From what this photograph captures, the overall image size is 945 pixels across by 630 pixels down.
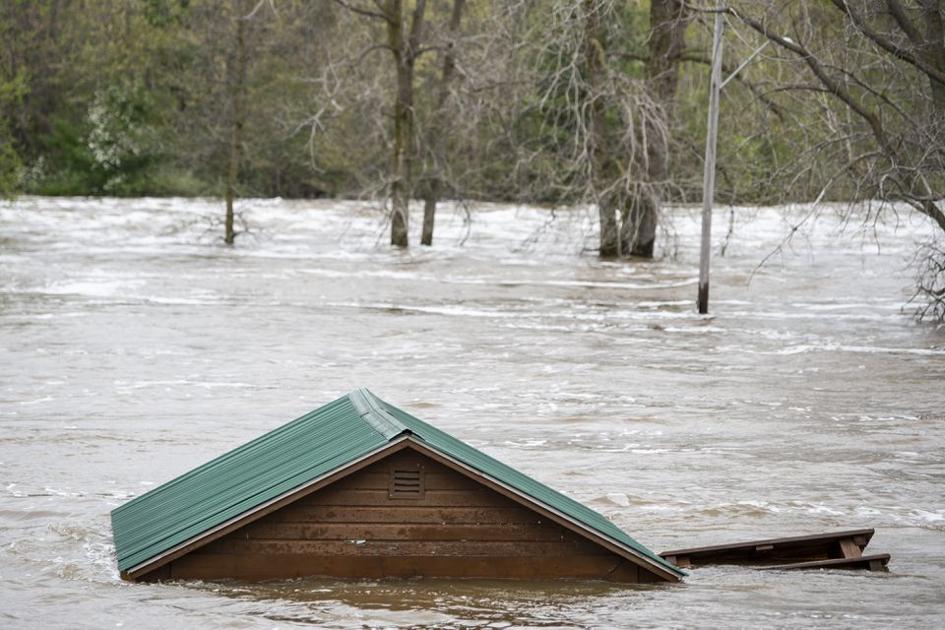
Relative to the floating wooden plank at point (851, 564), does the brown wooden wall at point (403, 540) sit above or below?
above

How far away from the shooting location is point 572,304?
31578 mm

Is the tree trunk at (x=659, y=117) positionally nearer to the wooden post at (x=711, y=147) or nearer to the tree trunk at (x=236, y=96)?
the wooden post at (x=711, y=147)

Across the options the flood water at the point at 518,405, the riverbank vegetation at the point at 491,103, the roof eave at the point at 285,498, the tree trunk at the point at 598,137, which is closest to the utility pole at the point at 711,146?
the riverbank vegetation at the point at 491,103

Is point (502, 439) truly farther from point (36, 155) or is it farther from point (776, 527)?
point (36, 155)

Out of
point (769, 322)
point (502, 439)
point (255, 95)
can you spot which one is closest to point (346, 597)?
point (502, 439)

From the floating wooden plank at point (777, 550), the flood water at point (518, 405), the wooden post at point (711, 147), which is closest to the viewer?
the flood water at point (518, 405)

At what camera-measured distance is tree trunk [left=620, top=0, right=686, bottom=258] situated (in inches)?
1457

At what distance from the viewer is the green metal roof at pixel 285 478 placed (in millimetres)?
9609

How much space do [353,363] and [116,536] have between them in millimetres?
11716

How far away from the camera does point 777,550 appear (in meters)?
10.8

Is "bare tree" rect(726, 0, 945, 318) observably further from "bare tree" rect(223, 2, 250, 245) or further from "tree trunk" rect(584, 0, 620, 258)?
"bare tree" rect(223, 2, 250, 245)

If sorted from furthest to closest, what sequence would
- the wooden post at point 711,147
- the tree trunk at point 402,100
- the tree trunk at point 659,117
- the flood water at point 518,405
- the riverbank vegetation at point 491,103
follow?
the tree trunk at point 402,100, the tree trunk at point 659,117, the wooden post at point 711,147, the riverbank vegetation at point 491,103, the flood water at point 518,405

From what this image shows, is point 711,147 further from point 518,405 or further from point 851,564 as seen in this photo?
point 851,564

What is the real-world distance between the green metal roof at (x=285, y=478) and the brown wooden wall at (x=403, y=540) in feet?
0.52
